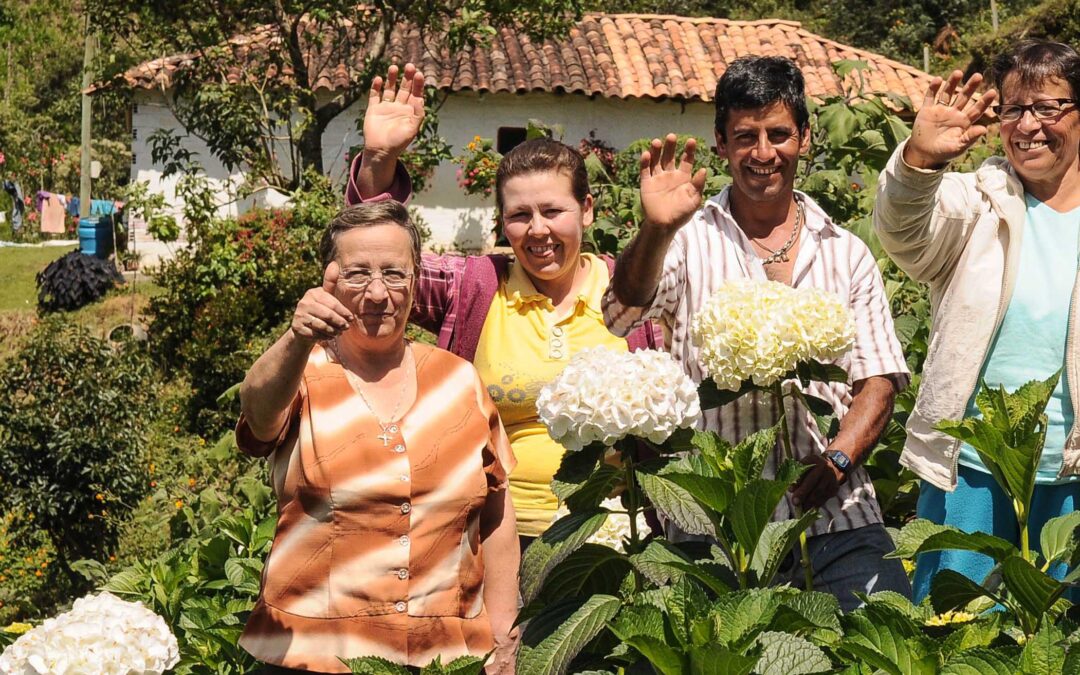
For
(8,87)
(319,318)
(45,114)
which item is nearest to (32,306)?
(319,318)

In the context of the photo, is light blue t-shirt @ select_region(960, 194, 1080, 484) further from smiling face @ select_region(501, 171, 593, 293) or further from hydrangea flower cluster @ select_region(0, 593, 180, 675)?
hydrangea flower cluster @ select_region(0, 593, 180, 675)

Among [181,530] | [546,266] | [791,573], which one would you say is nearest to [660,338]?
[546,266]

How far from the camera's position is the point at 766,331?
6.65 feet

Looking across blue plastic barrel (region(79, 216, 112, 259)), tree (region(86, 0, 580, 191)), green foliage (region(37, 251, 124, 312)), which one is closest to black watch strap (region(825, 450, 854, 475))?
tree (region(86, 0, 580, 191))

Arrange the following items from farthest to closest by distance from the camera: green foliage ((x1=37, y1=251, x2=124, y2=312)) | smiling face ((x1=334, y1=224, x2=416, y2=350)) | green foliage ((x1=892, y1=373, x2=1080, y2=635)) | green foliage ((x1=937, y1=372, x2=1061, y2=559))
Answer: green foliage ((x1=37, y1=251, x2=124, y2=312)), smiling face ((x1=334, y1=224, x2=416, y2=350)), green foliage ((x1=937, y1=372, x2=1061, y2=559)), green foliage ((x1=892, y1=373, x2=1080, y2=635))

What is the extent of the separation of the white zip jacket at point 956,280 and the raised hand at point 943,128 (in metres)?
0.12

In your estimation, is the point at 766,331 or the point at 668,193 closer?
the point at 766,331

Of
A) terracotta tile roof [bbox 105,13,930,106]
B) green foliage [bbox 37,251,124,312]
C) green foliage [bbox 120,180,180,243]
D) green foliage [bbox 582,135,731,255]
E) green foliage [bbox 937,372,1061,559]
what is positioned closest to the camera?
green foliage [bbox 937,372,1061,559]

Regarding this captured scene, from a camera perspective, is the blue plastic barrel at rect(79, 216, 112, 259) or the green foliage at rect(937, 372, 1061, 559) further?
the blue plastic barrel at rect(79, 216, 112, 259)

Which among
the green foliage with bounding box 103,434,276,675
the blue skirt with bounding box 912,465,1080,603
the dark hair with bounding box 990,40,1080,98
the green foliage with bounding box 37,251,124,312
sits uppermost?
the dark hair with bounding box 990,40,1080,98

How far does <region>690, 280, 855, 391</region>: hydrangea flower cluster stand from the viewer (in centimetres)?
204

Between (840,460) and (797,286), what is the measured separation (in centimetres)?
42

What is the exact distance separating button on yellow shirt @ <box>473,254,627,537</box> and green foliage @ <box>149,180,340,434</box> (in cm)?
790

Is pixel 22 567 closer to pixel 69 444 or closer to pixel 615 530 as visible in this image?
pixel 69 444
